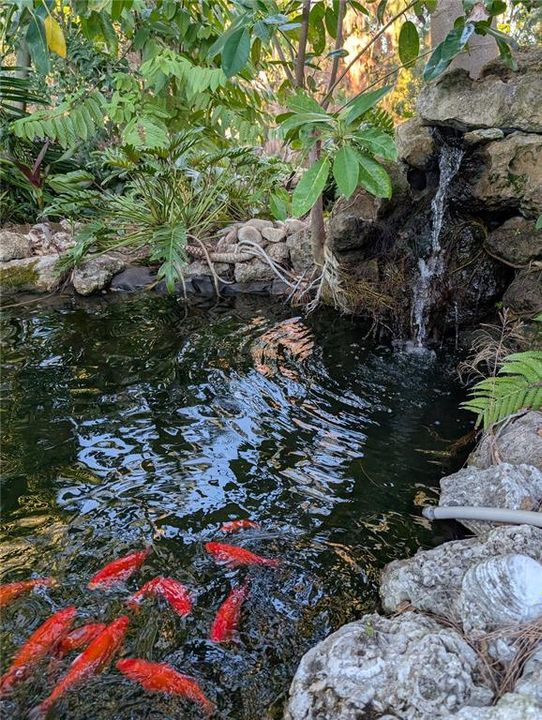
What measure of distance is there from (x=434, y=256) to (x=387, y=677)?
3344 mm

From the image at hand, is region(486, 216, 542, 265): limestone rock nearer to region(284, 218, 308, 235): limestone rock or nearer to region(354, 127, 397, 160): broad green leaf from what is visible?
region(354, 127, 397, 160): broad green leaf

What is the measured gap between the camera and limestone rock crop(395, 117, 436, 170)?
4051 mm

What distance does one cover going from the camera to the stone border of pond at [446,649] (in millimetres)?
1355

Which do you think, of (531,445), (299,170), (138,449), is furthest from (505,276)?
(299,170)

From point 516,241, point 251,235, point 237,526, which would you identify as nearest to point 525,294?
point 516,241

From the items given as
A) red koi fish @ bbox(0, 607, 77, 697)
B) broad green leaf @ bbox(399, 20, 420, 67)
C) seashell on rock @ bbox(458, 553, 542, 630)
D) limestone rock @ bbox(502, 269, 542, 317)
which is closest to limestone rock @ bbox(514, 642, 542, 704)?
seashell on rock @ bbox(458, 553, 542, 630)

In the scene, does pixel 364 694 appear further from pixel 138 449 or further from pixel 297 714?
pixel 138 449

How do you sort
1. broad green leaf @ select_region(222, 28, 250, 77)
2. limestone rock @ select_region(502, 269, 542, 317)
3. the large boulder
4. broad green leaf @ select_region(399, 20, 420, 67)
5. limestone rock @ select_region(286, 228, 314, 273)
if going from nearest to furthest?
1. broad green leaf @ select_region(222, 28, 250, 77)
2. broad green leaf @ select_region(399, 20, 420, 67)
3. the large boulder
4. limestone rock @ select_region(502, 269, 542, 317)
5. limestone rock @ select_region(286, 228, 314, 273)

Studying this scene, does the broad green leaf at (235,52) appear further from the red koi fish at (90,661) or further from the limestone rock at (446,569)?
the red koi fish at (90,661)

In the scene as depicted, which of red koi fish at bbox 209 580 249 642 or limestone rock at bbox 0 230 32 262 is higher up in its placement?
limestone rock at bbox 0 230 32 262

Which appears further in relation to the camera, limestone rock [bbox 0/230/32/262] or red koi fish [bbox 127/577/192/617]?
limestone rock [bbox 0/230/32/262]

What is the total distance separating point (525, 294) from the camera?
12.6ft

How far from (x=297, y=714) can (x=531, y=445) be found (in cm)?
153

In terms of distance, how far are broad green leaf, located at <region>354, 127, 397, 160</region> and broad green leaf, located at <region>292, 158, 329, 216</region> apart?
0.21m
